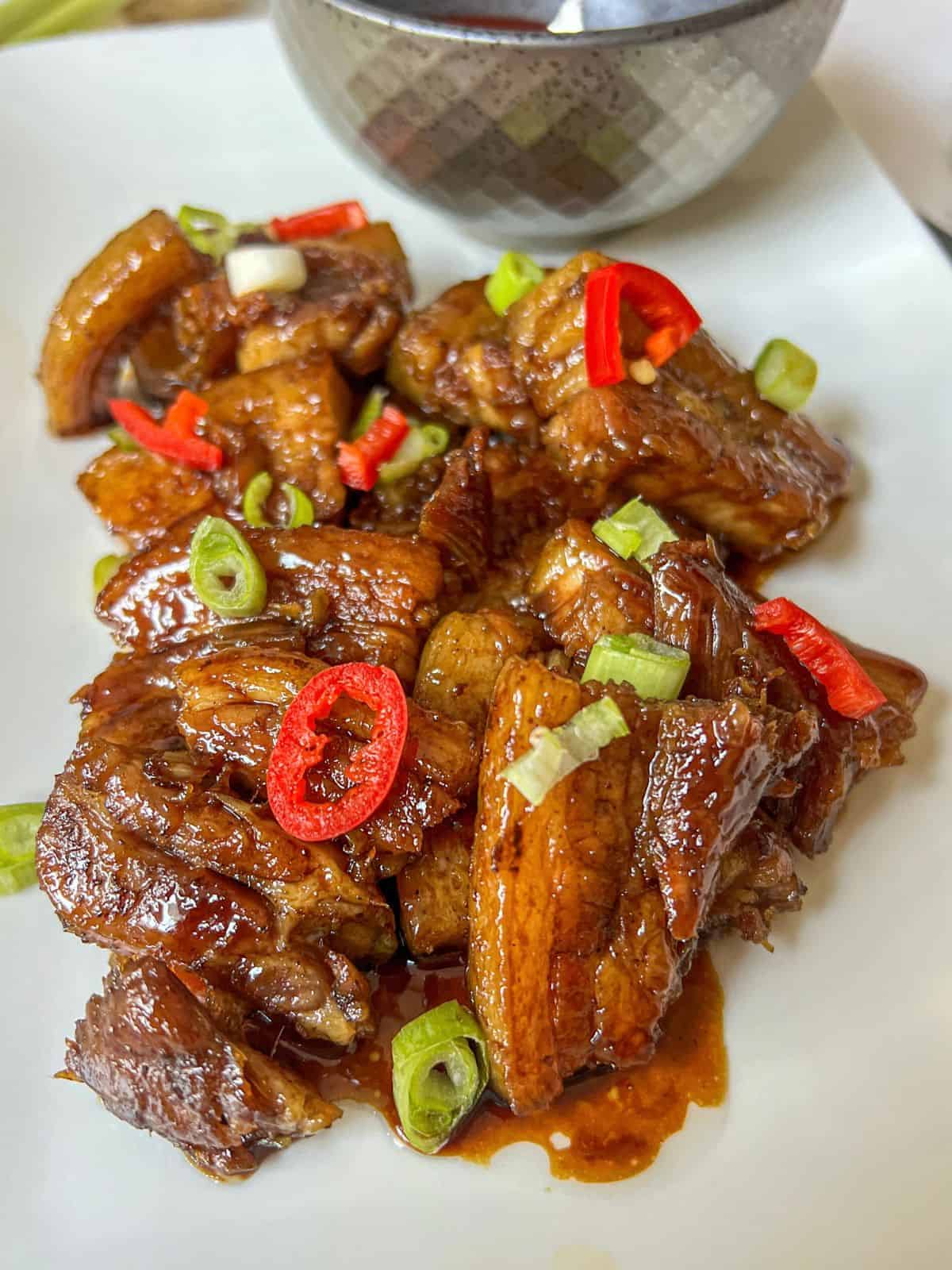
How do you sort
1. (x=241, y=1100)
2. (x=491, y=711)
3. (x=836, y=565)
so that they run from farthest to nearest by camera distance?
1. (x=836, y=565)
2. (x=491, y=711)
3. (x=241, y=1100)

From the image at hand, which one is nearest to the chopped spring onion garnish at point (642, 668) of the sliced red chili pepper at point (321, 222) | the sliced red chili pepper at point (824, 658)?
the sliced red chili pepper at point (824, 658)

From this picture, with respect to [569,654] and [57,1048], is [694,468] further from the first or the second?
[57,1048]

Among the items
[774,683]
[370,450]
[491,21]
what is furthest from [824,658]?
[491,21]

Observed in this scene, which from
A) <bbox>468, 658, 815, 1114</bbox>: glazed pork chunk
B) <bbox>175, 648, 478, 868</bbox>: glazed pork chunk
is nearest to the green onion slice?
<bbox>175, 648, 478, 868</bbox>: glazed pork chunk

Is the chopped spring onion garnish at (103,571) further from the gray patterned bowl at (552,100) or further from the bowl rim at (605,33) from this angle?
the bowl rim at (605,33)

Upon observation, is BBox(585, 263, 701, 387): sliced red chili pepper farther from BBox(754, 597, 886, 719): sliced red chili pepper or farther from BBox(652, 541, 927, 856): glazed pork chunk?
BBox(754, 597, 886, 719): sliced red chili pepper

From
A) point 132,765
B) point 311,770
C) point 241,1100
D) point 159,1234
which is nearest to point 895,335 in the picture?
point 311,770
